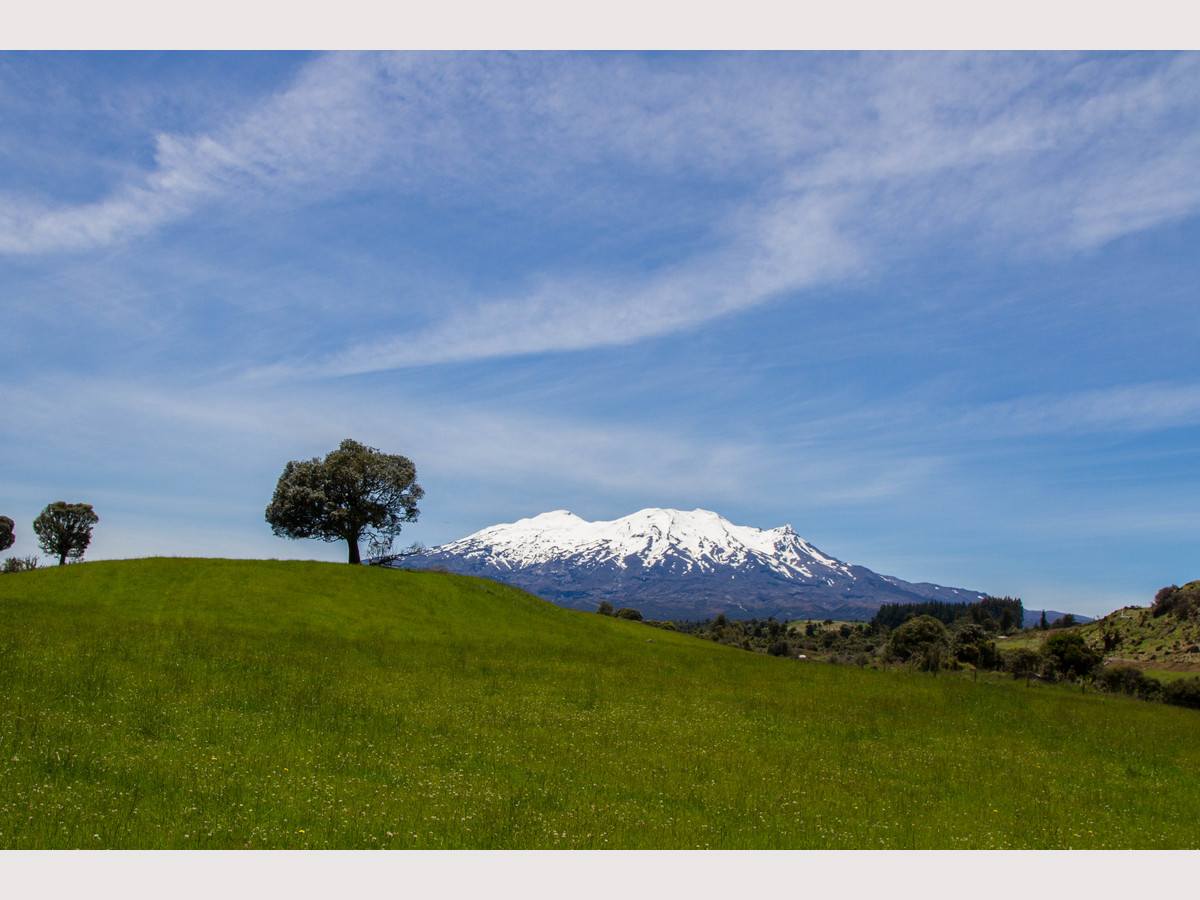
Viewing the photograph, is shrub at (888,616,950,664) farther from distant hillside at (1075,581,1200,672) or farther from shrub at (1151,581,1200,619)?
shrub at (1151,581,1200,619)

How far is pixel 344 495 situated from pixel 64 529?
74.6 meters

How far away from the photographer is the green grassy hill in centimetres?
1377

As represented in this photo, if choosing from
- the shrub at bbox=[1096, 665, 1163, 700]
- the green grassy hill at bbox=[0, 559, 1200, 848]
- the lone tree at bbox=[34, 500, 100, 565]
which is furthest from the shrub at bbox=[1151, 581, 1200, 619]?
the lone tree at bbox=[34, 500, 100, 565]

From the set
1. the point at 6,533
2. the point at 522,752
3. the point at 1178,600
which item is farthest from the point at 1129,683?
the point at 6,533

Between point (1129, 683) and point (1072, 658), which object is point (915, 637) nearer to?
point (1072, 658)

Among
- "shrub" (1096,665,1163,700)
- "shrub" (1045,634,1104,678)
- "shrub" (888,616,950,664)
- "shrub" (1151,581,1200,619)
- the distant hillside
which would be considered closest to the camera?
"shrub" (1096,665,1163,700)

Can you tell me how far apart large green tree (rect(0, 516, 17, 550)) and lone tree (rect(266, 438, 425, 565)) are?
87937 millimetres

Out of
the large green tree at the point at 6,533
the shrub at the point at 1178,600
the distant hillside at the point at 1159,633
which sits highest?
the large green tree at the point at 6,533

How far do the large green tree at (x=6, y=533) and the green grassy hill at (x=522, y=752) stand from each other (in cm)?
10881

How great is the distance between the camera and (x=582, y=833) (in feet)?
44.8

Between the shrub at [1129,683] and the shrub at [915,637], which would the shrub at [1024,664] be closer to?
the shrub at [1129,683]

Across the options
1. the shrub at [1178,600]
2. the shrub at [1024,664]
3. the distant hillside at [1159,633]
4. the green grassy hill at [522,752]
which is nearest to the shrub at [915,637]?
the shrub at [1024,664]

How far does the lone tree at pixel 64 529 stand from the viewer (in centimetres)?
11238

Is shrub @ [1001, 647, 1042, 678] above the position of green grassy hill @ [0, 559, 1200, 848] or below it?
below
